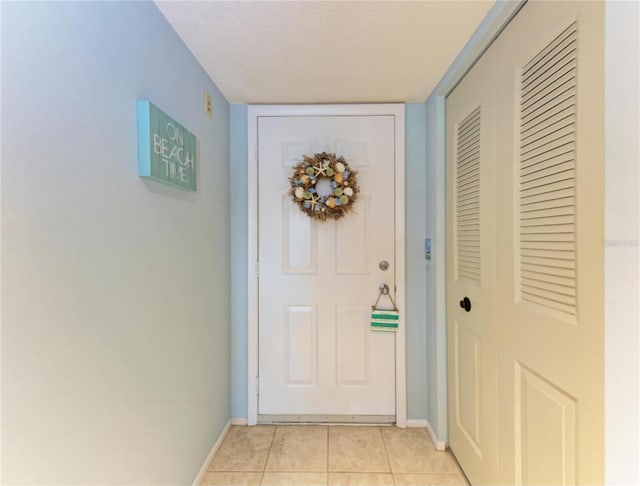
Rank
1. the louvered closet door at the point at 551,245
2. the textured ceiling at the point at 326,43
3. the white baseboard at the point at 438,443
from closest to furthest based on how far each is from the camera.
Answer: the louvered closet door at the point at 551,245 → the textured ceiling at the point at 326,43 → the white baseboard at the point at 438,443

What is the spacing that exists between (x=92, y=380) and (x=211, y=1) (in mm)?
1315

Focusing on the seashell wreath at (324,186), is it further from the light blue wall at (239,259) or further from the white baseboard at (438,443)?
the white baseboard at (438,443)

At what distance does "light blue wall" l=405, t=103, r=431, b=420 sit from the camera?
199cm

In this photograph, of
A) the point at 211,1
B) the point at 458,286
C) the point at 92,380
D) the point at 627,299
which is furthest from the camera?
the point at 458,286

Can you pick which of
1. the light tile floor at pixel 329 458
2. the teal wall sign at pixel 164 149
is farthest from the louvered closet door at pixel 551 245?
the teal wall sign at pixel 164 149

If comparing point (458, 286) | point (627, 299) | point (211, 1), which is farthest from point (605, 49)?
point (211, 1)

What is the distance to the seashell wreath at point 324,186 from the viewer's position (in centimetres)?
192

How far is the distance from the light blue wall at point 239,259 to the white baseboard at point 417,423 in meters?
1.07

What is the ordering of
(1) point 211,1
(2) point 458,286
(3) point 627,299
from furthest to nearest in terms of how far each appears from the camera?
(2) point 458,286 → (1) point 211,1 → (3) point 627,299

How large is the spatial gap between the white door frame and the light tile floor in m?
0.17

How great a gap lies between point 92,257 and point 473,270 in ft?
4.84

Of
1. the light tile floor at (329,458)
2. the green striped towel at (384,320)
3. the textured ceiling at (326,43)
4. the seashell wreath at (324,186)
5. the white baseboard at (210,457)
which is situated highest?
the textured ceiling at (326,43)

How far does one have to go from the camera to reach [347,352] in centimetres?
203

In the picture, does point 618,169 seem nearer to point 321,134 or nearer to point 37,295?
point 37,295
